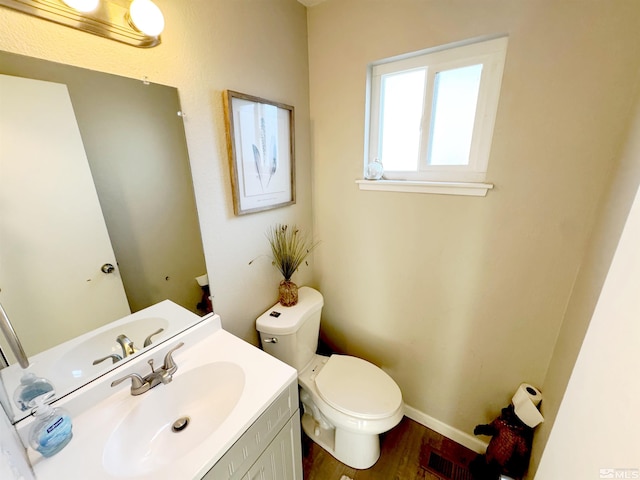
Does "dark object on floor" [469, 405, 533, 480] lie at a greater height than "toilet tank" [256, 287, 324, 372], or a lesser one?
lesser

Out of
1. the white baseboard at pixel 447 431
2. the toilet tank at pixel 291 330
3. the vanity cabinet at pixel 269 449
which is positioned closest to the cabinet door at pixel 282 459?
the vanity cabinet at pixel 269 449

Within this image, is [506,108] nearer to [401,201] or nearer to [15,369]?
[401,201]

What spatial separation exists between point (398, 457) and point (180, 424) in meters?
1.22

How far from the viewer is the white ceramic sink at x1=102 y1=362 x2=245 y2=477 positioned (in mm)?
688

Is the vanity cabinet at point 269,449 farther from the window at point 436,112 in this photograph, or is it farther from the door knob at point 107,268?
the window at point 436,112

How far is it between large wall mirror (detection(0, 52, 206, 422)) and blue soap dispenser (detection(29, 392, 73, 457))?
0.15 metres

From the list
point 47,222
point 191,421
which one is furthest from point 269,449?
point 47,222

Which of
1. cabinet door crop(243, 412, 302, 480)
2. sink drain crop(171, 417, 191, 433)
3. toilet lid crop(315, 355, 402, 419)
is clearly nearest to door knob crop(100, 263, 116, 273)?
sink drain crop(171, 417, 191, 433)

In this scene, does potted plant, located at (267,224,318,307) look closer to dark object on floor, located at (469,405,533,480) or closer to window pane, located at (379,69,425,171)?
window pane, located at (379,69,425,171)

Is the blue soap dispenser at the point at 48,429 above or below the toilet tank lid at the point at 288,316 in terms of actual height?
above

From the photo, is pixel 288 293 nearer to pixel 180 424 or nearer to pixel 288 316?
pixel 288 316

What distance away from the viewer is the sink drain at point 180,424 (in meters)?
0.81

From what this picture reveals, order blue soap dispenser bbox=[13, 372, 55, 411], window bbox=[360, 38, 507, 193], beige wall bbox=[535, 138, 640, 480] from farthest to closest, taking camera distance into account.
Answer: window bbox=[360, 38, 507, 193] → blue soap dispenser bbox=[13, 372, 55, 411] → beige wall bbox=[535, 138, 640, 480]

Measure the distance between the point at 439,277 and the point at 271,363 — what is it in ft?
2.96
